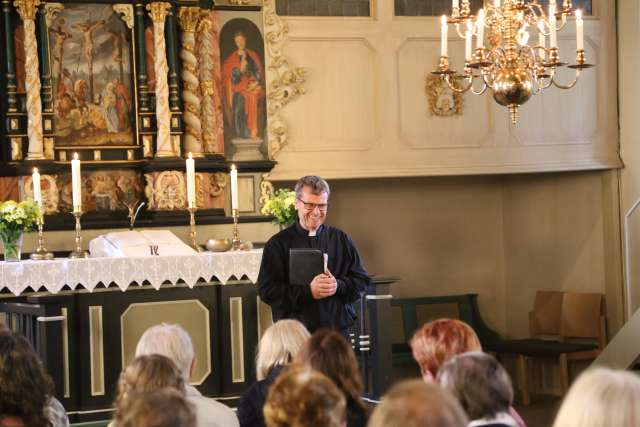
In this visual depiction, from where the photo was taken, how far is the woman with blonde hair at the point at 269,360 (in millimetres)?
4527

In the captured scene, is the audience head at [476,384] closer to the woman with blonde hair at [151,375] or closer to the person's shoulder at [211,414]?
the woman with blonde hair at [151,375]

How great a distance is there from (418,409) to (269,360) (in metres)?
2.07

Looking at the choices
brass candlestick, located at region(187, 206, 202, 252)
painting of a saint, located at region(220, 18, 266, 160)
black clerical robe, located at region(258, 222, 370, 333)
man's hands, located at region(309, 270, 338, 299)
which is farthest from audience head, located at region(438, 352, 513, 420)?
painting of a saint, located at region(220, 18, 266, 160)

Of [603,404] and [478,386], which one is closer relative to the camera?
[603,404]

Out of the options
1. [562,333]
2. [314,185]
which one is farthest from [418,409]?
[562,333]

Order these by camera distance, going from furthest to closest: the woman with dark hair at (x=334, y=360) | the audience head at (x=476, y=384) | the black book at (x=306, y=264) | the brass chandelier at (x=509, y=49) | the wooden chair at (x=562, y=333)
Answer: the wooden chair at (x=562, y=333)
the brass chandelier at (x=509, y=49)
the black book at (x=306, y=264)
the woman with dark hair at (x=334, y=360)
the audience head at (x=476, y=384)

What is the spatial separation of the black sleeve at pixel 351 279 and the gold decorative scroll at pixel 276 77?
170 inches

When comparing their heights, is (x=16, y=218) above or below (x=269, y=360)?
above

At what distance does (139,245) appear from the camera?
28.5ft

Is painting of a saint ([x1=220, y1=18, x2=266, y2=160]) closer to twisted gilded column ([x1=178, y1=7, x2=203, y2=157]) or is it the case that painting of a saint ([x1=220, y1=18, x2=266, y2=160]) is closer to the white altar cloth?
twisted gilded column ([x1=178, y1=7, x2=203, y2=157])

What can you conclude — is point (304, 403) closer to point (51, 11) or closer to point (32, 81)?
point (32, 81)

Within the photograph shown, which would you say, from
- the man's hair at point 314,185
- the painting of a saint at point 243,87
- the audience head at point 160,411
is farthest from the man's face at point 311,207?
the painting of a saint at point 243,87

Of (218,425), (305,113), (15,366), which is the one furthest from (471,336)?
(305,113)

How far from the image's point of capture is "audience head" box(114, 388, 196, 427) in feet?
9.09
